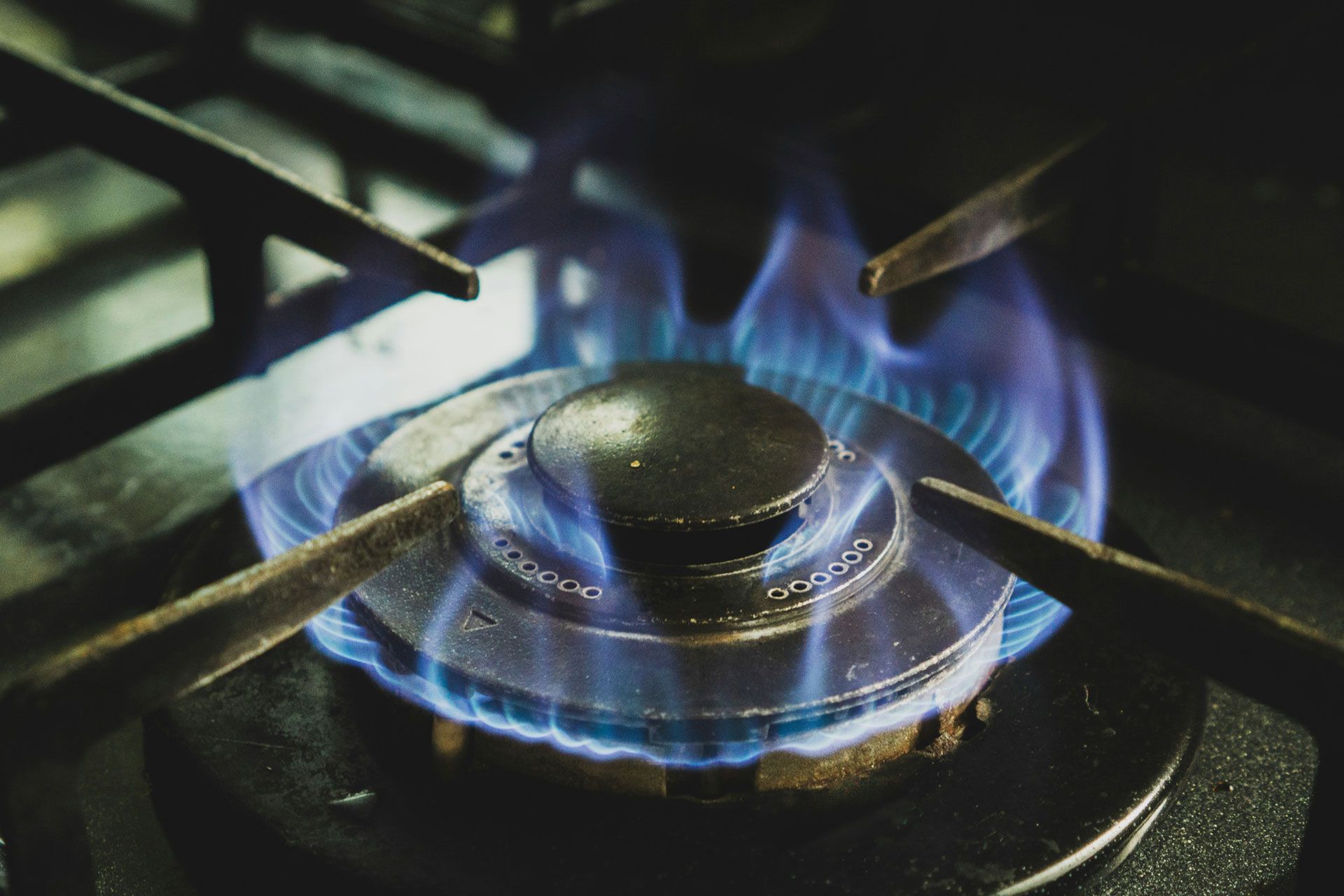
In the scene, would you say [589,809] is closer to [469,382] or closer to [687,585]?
[687,585]

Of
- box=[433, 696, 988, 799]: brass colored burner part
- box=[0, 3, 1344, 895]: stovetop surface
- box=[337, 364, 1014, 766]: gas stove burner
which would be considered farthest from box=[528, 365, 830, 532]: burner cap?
box=[0, 3, 1344, 895]: stovetop surface

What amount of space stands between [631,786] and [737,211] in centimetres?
95

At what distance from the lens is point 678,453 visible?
2.77 feet

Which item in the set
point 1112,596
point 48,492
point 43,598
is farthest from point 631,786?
point 48,492

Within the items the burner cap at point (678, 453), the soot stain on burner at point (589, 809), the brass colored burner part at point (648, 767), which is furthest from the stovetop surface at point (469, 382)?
the burner cap at point (678, 453)

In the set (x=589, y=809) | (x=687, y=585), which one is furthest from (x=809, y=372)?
(x=589, y=809)

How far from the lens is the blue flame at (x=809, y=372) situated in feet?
2.57

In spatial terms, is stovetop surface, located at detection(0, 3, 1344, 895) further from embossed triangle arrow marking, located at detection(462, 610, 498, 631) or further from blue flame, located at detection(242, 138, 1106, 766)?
embossed triangle arrow marking, located at detection(462, 610, 498, 631)

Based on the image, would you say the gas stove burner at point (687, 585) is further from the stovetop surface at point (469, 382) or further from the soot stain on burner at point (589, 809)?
the stovetop surface at point (469, 382)

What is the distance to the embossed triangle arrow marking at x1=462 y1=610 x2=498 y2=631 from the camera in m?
0.77

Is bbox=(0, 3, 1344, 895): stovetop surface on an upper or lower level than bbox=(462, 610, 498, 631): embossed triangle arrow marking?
lower

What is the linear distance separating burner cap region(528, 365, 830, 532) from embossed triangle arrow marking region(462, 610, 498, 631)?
0.09 meters

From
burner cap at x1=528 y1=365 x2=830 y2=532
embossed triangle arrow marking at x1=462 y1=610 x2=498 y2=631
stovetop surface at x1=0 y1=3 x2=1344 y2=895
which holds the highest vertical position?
burner cap at x1=528 y1=365 x2=830 y2=532

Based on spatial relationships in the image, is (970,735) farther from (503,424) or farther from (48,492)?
(48,492)
